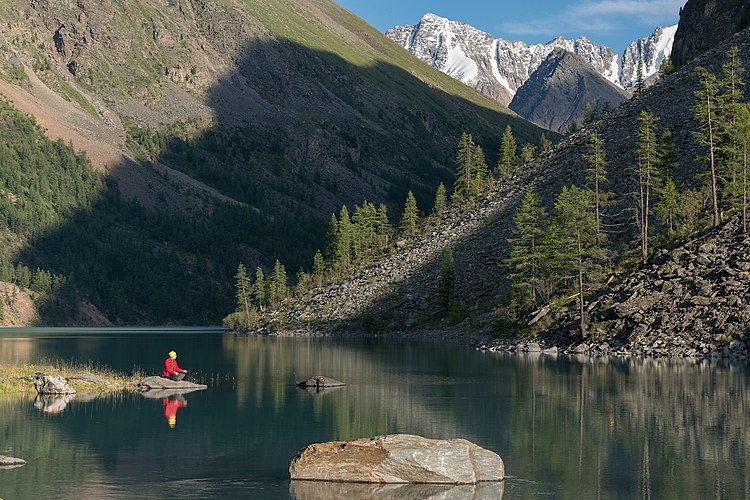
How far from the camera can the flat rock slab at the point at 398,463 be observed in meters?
33.5

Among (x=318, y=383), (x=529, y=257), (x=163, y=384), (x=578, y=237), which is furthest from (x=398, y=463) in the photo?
(x=529, y=257)

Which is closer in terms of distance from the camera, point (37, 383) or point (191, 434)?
point (191, 434)

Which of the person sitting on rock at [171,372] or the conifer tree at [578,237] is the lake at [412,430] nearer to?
the person sitting on rock at [171,372]

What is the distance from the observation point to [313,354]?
365ft

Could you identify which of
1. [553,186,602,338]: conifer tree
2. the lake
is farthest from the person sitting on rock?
[553,186,602,338]: conifer tree

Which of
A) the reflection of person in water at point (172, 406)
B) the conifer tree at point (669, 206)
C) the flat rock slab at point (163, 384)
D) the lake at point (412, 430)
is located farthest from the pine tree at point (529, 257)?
the reflection of person in water at point (172, 406)

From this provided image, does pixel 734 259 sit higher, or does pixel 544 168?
pixel 544 168

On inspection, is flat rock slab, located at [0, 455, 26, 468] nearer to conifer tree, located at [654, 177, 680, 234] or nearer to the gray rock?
the gray rock

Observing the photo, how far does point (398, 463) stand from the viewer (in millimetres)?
33406

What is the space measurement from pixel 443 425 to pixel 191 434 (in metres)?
12.3

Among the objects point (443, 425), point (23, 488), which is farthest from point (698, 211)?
point (23, 488)

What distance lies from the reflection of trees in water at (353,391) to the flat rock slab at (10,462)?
13739mm

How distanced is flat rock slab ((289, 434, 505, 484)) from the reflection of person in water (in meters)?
16.4

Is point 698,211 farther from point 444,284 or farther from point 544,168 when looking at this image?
point 544,168
